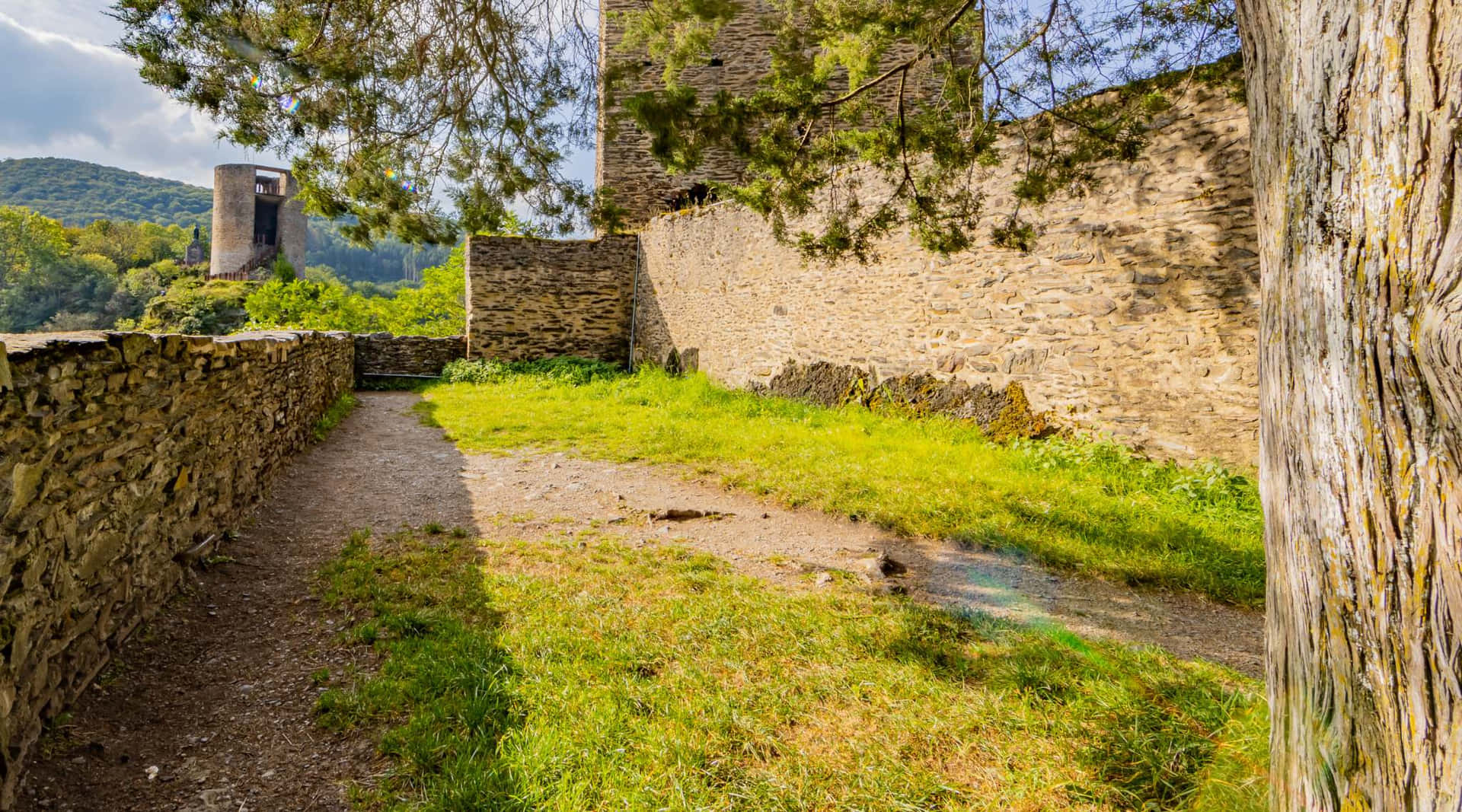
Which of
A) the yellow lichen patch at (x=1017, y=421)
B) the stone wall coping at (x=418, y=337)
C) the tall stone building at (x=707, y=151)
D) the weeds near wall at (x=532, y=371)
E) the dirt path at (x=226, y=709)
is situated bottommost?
the dirt path at (x=226, y=709)

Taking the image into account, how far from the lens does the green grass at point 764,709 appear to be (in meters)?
2.10

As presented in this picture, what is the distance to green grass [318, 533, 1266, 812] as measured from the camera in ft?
6.89

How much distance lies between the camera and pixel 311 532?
4.74 meters

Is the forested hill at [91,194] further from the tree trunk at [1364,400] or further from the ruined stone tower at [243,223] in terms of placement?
the tree trunk at [1364,400]

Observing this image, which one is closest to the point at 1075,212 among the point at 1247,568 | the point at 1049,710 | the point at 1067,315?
the point at 1067,315

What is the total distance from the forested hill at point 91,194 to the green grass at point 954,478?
92836mm

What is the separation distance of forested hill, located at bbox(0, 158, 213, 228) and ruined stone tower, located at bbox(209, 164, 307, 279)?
4952 centimetres

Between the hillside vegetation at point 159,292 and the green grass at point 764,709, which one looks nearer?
the green grass at point 764,709

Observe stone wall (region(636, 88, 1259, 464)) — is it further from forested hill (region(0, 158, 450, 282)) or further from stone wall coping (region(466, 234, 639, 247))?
forested hill (region(0, 158, 450, 282))

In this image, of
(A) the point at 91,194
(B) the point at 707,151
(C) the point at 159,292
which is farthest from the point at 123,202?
(B) the point at 707,151

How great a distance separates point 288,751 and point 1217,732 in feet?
10.2

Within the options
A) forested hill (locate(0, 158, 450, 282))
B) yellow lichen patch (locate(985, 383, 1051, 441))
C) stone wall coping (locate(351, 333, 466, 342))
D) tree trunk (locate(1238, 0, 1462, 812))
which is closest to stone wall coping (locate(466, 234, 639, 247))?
stone wall coping (locate(351, 333, 466, 342))

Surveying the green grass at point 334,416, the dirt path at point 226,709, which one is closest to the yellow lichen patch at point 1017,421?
the dirt path at point 226,709

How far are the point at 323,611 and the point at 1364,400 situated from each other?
13.2 feet
